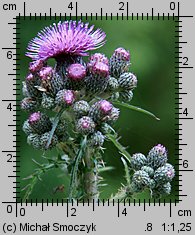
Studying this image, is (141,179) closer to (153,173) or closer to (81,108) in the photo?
(153,173)

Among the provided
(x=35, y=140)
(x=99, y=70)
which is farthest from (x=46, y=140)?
(x=99, y=70)

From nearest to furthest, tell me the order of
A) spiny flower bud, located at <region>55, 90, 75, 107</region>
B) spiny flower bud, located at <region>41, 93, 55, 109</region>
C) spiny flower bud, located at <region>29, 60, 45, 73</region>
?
spiny flower bud, located at <region>55, 90, 75, 107</region>, spiny flower bud, located at <region>41, 93, 55, 109</region>, spiny flower bud, located at <region>29, 60, 45, 73</region>

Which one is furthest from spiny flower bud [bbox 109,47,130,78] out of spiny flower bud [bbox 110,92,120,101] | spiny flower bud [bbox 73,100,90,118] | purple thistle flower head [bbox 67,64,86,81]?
spiny flower bud [bbox 73,100,90,118]

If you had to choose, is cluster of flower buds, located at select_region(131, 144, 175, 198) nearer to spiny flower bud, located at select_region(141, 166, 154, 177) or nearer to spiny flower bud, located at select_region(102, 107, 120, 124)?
spiny flower bud, located at select_region(141, 166, 154, 177)

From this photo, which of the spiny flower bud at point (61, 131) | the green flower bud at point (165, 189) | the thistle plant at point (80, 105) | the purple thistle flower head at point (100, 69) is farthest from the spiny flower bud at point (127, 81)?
the green flower bud at point (165, 189)

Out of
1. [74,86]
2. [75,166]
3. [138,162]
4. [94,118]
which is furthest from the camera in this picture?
[138,162]
